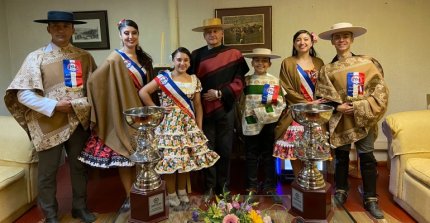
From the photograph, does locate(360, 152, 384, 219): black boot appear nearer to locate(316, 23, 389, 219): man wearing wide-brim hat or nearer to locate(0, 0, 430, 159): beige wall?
locate(316, 23, 389, 219): man wearing wide-brim hat

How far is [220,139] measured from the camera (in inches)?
83.2

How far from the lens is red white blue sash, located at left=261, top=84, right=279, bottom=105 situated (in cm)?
202

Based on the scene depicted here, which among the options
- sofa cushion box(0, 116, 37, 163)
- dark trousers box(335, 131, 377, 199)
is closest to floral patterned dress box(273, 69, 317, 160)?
dark trousers box(335, 131, 377, 199)

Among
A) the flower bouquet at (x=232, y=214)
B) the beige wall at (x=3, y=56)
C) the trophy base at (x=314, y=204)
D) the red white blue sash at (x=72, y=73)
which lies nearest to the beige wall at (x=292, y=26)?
the beige wall at (x=3, y=56)

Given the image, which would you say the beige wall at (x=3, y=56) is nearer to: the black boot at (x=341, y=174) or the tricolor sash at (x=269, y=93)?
the tricolor sash at (x=269, y=93)

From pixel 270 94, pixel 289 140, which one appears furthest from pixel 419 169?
pixel 270 94

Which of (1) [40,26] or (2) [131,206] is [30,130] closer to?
(2) [131,206]

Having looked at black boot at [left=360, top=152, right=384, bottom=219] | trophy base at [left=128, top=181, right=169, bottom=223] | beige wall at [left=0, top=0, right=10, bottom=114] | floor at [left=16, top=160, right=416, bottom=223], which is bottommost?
floor at [left=16, top=160, right=416, bottom=223]

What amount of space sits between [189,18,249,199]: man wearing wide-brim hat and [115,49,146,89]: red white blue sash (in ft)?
1.08

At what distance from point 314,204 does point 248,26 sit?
2022 millimetres

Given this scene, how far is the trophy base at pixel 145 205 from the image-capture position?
4.26ft

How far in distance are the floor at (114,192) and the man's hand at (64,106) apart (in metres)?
0.80

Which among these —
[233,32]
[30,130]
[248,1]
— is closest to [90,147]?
[30,130]

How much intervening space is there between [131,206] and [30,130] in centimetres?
91
